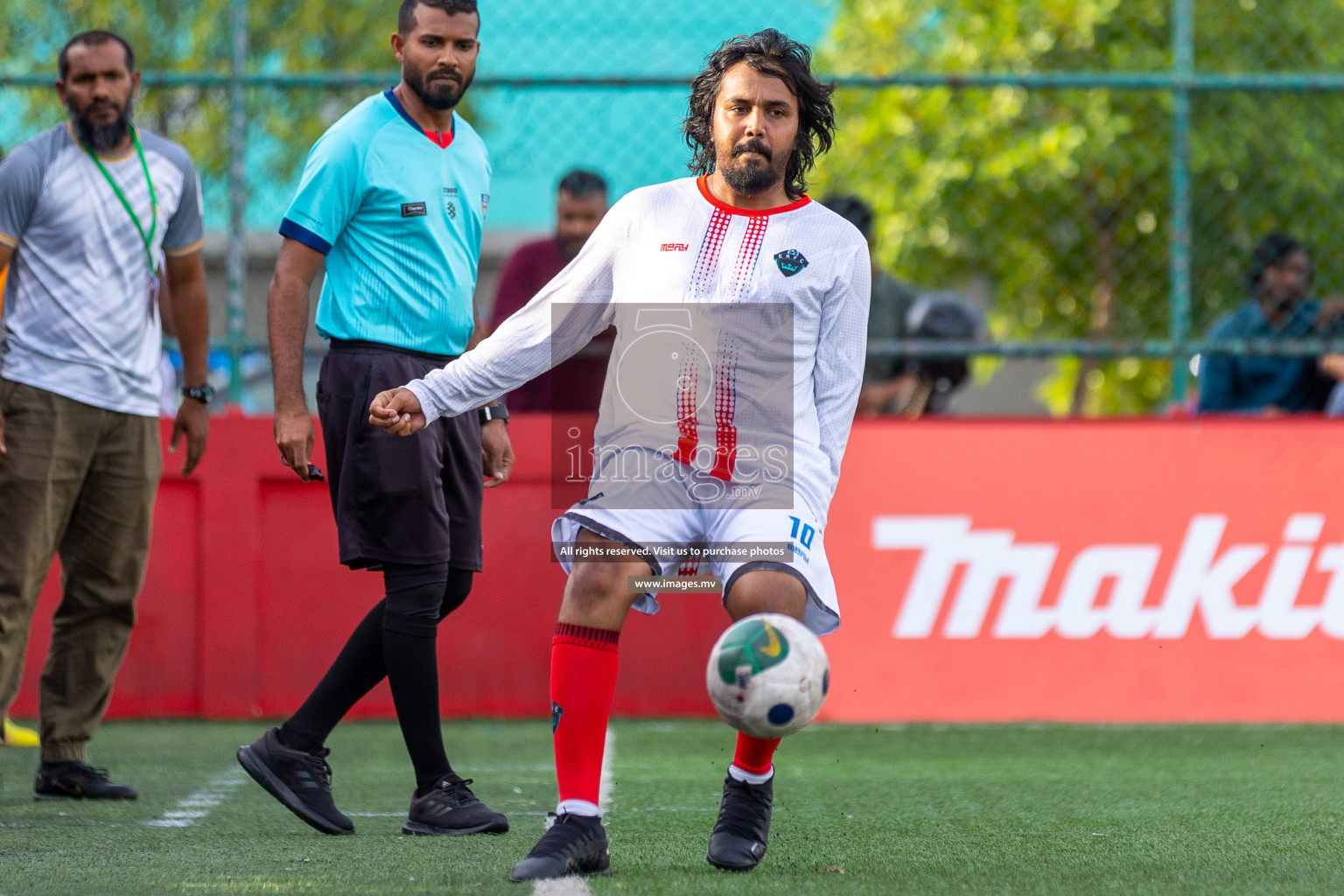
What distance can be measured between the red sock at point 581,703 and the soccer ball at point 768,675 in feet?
1.00

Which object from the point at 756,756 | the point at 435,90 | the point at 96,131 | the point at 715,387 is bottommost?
the point at 756,756

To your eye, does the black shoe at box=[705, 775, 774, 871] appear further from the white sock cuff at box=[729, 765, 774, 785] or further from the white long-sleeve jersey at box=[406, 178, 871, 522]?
the white long-sleeve jersey at box=[406, 178, 871, 522]

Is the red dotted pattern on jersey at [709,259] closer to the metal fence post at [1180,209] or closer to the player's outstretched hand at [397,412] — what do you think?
the player's outstretched hand at [397,412]

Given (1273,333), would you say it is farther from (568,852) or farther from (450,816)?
(568,852)

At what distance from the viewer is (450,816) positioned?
412 cm

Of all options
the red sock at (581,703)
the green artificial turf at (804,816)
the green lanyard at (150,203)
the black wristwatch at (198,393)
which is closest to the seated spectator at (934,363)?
the green artificial turf at (804,816)

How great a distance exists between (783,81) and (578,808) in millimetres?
1685

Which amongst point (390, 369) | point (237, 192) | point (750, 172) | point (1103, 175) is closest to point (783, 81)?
point (750, 172)

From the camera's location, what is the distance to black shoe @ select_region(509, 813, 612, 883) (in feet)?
11.1

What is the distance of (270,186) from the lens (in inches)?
286

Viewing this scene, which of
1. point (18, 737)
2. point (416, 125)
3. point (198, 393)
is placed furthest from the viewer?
point (18, 737)

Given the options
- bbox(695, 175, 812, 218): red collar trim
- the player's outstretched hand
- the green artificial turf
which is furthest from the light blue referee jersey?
the green artificial turf

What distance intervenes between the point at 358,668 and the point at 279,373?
0.81 m

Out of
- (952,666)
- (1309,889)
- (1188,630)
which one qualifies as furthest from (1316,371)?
(1309,889)
